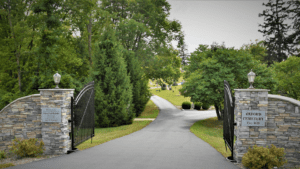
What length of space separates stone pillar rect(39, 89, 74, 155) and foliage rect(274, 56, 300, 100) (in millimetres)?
16662

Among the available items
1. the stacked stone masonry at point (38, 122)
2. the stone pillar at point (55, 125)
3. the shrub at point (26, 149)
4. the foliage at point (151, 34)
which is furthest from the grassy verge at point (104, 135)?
the foliage at point (151, 34)

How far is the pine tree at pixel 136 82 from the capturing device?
21.9 meters

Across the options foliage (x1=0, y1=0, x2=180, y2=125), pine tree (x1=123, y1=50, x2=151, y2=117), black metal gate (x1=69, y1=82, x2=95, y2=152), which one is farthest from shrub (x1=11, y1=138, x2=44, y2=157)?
pine tree (x1=123, y1=50, x2=151, y2=117)

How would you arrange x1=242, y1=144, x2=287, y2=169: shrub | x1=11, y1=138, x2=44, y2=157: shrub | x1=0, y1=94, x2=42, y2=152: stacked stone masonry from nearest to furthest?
x1=242, y1=144, x2=287, y2=169: shrub
x1=11, y1=138, x2=44, y2=157: shrub
x1=0, y1=94, x2=42, y2=152: stacked stone masonry

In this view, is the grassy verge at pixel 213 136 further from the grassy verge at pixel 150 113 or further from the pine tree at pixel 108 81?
the grassy verge at pixel 150 113

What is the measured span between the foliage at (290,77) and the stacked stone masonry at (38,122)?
16668mm

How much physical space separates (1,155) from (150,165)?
5091mm

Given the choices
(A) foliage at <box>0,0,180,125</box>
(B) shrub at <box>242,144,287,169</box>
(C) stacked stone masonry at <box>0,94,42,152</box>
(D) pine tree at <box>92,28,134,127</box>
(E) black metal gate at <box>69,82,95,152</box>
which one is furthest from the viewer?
(A) foliage at <box>0,0,180,125</box>

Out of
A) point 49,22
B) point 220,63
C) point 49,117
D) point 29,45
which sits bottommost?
point 49,117

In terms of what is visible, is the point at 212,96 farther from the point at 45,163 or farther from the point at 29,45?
the point at 29,45

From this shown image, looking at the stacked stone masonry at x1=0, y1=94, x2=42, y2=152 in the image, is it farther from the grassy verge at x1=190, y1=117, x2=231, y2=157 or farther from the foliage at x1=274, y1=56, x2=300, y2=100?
the foliage at x1=274, y1=56, x2=300, y2=100

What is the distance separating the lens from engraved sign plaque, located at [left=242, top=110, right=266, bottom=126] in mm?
5898

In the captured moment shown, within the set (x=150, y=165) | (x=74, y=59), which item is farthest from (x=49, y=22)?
(x=150, y=165)

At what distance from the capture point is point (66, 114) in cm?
691
